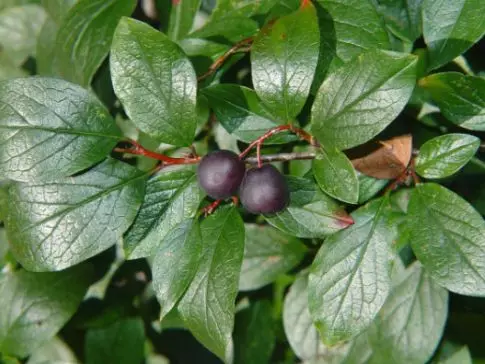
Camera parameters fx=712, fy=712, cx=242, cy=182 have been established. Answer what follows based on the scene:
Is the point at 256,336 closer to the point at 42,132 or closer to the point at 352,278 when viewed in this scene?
the point at 352,278

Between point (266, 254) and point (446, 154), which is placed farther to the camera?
point (266, 254)

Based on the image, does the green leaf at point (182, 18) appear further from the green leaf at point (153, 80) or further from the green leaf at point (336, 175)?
the green leaf at point (336, 175)

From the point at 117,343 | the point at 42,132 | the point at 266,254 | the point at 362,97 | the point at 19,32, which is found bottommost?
the point at 117,343

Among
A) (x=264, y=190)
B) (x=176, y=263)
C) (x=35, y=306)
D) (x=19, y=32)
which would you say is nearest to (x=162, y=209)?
(x=176, y=263)

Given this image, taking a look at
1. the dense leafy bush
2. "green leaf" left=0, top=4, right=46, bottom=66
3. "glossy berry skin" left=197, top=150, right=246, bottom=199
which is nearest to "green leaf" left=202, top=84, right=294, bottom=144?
the dense leafy bush

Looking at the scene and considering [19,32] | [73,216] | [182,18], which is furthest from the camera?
[19,32]

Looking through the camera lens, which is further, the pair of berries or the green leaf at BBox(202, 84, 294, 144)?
the green leaf at BBox(202, 84, 294, 144)

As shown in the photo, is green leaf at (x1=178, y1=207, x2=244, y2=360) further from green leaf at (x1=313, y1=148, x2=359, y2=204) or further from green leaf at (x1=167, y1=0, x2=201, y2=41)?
green leaf at (x1=167, y1=0, x2=201, y2=41)
